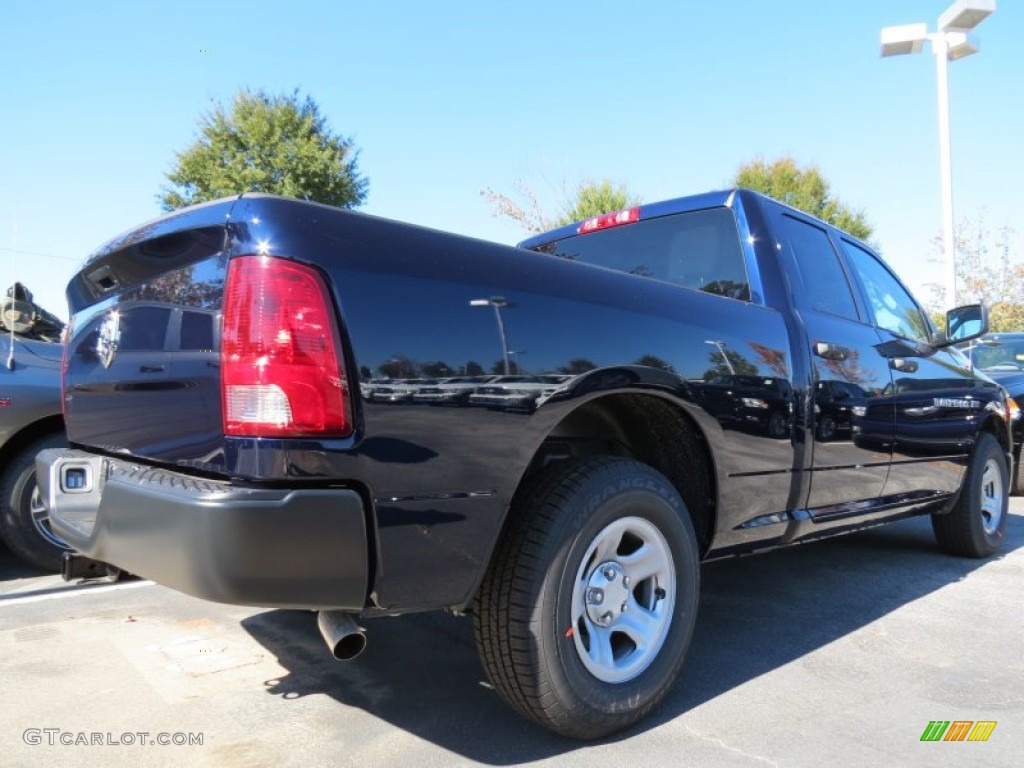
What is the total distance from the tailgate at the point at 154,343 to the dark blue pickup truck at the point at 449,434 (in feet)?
0.04

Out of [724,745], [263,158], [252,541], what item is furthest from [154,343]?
[263,158]

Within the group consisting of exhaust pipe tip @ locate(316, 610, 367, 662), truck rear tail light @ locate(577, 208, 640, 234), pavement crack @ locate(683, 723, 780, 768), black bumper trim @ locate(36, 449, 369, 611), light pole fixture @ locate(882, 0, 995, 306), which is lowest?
pavement crack @ locate(683, 723, 780, 768)

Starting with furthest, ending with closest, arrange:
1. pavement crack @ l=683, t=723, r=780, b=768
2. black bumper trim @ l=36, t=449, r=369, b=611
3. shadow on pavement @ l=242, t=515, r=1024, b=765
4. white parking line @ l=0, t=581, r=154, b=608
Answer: white parking line @ l=0, t=581, r=154, b=608 < shadow on pavement @ l=242, t=515, r=1024, b=765 < pavement crack @ l=683, t=723, r=780, b=768 < black bumper trim @ l=36, t=449, r=369, b=611

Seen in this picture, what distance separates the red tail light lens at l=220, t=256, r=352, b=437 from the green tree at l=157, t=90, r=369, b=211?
20.3m

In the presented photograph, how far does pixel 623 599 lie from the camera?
246 cm

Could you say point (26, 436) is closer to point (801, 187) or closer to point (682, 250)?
point (682, 250)

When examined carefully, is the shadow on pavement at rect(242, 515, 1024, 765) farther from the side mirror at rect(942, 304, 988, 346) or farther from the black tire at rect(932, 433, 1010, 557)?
the side mirror at rect(942, 304, 988, 346)

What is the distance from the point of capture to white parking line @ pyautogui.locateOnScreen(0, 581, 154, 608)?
4004 mm

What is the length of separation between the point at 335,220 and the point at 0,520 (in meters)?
3.64

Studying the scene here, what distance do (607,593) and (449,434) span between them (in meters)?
0.82

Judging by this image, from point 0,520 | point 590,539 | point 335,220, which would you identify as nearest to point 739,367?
point 590,539

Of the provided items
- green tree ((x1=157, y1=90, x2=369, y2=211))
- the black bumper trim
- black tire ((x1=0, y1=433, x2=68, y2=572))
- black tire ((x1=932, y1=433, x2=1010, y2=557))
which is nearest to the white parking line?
black tire ((x1=0, y1=433, x2=68, y2=572))

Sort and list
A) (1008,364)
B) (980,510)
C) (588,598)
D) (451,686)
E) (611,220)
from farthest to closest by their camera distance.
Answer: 1. (1008,364)
2. (980,510)
3. (611,220)
4. (451,686)
5. (588,598)

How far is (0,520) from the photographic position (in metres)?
4.32
